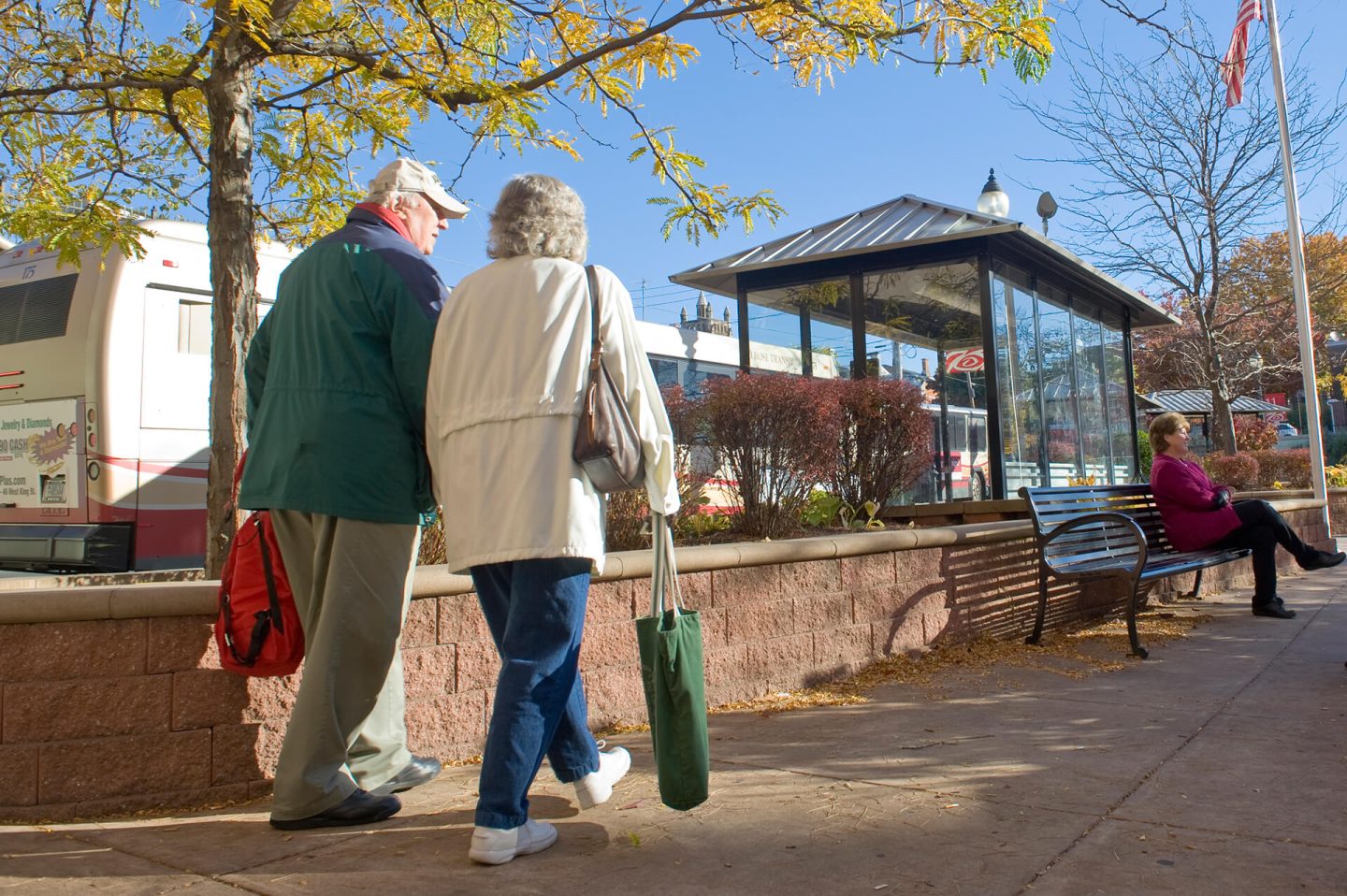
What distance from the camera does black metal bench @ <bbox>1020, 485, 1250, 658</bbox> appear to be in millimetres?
6191

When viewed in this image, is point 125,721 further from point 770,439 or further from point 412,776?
point 770,439

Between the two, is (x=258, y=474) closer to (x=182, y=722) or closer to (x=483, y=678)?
(x=182, y=722)

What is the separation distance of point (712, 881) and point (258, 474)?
5.63 ft

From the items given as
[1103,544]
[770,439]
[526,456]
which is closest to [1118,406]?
[1103,544]

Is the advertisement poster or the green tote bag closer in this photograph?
the green tote bag

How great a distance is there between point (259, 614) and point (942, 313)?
8.28 metres

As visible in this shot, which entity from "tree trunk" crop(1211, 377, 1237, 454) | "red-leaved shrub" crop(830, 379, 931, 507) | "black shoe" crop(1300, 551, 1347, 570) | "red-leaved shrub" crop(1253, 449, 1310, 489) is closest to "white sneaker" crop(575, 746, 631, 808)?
"red-leaved shrub" crop(830, 379, 931, 507)

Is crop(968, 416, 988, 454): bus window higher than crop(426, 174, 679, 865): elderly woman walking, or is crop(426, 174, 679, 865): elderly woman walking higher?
crop(968, 416, 988, 454): bus window

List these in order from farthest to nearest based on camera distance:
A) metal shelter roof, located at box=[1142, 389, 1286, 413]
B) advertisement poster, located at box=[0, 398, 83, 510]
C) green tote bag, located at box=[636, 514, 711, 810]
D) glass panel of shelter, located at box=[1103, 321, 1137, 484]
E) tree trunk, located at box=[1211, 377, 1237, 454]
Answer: metal shelter roof, located at box=[1142, 389, 1286, 413]
tree trunk, located at box=[1211, 377, 1237, 454]
glass panel of shelter, located at box=[1103, 321, 1137, 484]
advertisement poster, located at box=[0, 398, 83, 510]
green tote bag, located at box=[636, 514, 711, 810]

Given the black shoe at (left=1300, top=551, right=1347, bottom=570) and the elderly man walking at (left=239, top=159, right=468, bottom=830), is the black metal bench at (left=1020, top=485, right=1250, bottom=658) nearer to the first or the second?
the black shoe at (left=1300, top=551, right=1347, bottom=570)

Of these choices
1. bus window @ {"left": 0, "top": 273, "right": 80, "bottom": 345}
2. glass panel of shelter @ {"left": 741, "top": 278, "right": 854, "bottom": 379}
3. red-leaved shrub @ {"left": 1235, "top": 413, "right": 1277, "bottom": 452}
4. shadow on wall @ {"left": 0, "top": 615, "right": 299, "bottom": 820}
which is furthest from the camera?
red-leaved shrub @ {"left": 1235, "top": 413, "right": 1277, "bottom": 452}

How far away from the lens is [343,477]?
2.96 meters

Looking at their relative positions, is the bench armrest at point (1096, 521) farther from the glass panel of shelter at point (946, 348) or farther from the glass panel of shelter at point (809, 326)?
the glass panel of shelter at point (809, 326)

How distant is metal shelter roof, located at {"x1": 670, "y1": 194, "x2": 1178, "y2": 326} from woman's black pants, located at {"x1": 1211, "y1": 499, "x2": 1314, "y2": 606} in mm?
3189
